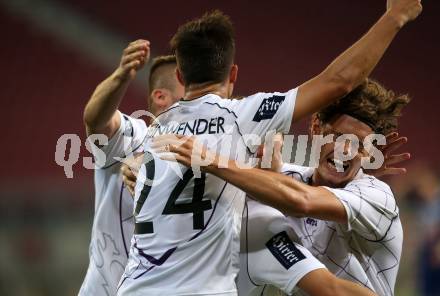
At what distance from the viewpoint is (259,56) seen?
973 cm

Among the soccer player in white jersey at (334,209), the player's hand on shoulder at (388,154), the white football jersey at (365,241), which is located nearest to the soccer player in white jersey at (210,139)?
the soccer player in white jersey at (334,209)

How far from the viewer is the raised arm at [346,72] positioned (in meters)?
2.65

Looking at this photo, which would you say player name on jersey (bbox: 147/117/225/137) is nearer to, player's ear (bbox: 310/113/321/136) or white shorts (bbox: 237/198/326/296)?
white shorts (bbox: 237/198/326/296)

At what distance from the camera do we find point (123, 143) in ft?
12.4

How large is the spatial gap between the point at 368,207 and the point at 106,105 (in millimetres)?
1293

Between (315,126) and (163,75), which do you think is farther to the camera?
(163,75)

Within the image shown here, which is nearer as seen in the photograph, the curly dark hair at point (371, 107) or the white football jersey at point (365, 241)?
the white football jersey at point (365, 241)

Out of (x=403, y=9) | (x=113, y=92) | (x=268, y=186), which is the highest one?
(x=403, y=9)

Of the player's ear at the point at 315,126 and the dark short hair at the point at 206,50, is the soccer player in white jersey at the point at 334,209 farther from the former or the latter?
the dark short hair at the point at 206,50

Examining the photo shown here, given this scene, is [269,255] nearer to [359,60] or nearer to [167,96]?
[359,60]

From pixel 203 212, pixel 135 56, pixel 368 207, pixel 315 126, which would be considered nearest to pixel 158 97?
pixel 135 56

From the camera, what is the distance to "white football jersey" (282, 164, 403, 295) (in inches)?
116

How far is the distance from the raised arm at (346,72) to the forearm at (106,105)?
986mm

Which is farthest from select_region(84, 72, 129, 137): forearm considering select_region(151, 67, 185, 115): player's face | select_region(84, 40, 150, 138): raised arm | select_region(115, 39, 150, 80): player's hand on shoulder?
select_region(151, 67, 185, 115): player's face
